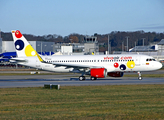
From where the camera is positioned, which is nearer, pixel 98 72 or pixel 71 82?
pixel 71 82

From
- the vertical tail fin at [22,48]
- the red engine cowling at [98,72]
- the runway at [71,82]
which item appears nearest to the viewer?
the runway at [71,82]

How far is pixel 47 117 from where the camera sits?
13.7 meters

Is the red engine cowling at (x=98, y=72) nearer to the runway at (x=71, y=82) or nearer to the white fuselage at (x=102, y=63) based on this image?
the runway at (x=71, y=82)

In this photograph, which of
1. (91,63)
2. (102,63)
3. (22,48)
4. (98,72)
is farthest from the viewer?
(22,48)

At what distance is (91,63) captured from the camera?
142ft

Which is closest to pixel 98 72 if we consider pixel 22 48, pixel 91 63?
pixel 91 63

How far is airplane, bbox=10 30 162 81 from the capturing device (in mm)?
41750

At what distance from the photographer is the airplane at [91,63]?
41750 mm

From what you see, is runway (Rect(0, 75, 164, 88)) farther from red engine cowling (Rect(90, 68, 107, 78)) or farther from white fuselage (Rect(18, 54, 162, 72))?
white fuselage (Rect(18, 54, 162, 72))

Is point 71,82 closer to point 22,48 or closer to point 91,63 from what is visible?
point 91,63

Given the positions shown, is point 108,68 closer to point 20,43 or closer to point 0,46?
point 20,43

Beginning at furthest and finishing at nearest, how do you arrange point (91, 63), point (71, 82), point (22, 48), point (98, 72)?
point (22, 48) < point (91, 63) < point (98, 72) < point (71, 82)

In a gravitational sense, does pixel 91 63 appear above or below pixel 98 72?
above

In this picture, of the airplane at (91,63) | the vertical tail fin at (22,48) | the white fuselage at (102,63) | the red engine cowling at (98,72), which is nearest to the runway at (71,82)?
the red engine cowling at (98,72)
